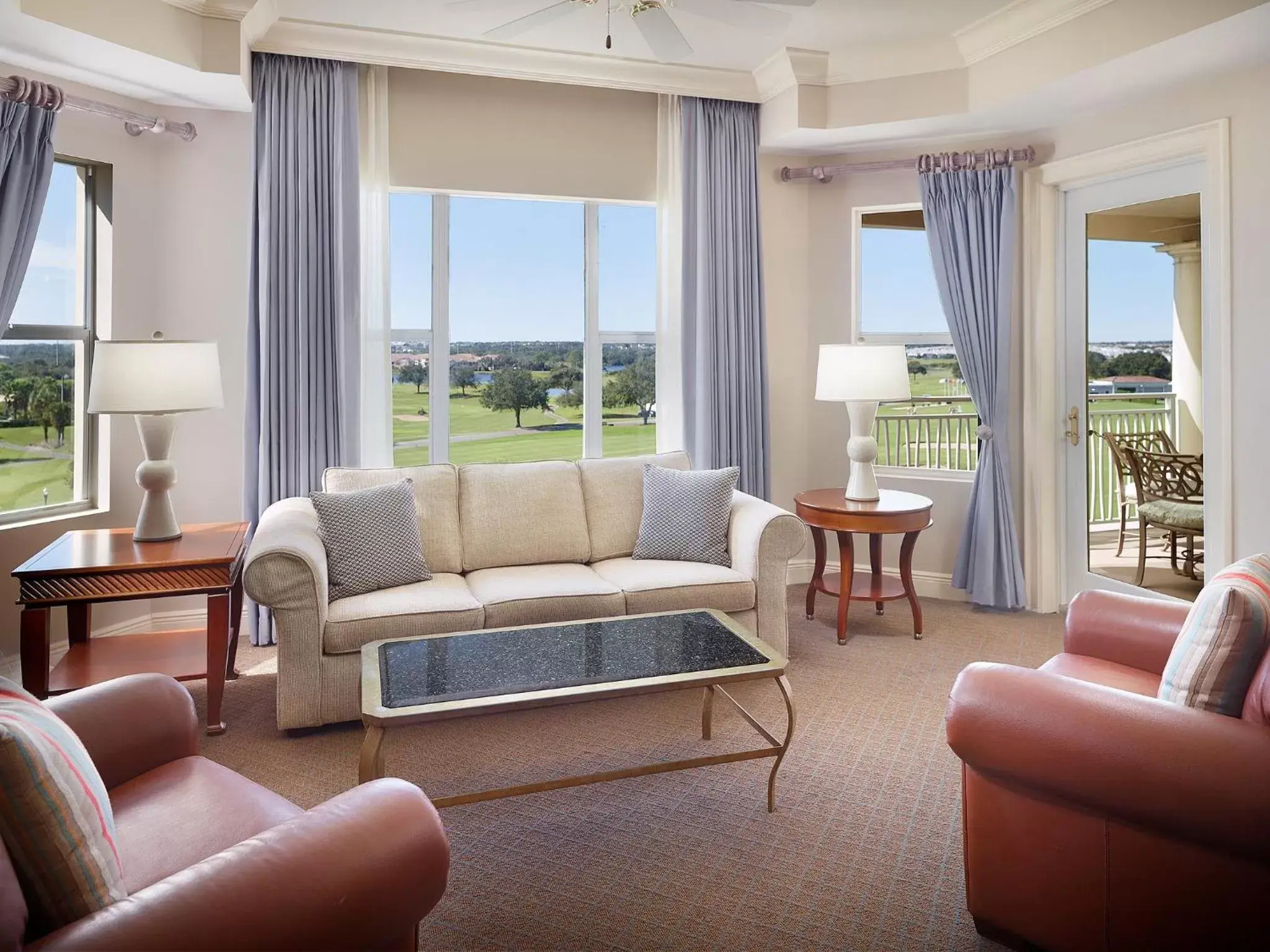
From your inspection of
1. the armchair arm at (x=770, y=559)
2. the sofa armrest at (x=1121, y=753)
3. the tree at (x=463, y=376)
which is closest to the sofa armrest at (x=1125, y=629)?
the sofa armrest at (x=1121, y=753)

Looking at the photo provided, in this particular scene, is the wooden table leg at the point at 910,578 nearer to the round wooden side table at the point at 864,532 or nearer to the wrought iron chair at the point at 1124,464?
the round wooden side table at the point at 864,532

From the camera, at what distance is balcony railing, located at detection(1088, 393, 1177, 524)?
13.8 ft

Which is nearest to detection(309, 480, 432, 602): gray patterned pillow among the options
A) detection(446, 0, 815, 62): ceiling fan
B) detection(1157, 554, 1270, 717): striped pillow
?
detection(446, 0, 815, 62): ceiling fan

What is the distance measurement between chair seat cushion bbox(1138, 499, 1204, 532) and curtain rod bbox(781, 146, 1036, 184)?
1.81 metres

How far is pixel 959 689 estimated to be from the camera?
1887mm

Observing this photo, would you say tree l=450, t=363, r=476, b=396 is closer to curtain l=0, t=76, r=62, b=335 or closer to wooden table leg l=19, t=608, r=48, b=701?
curtain l=0, t=76, r=62, b=335

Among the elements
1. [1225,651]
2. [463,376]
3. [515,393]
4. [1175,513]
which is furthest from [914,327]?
[1225,651]

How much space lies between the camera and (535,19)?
2.94 m

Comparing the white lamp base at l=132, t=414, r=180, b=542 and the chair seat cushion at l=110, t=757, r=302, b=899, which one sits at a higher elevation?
the white lamp base at l=132, t=414, r=180, b=542

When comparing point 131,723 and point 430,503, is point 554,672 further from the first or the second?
point 430,503

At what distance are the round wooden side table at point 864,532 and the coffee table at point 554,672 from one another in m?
1.38

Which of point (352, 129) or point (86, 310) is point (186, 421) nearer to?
point (86, 310)

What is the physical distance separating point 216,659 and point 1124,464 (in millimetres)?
4091

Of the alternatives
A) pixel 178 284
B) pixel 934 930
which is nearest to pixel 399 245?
pixel 178 284
